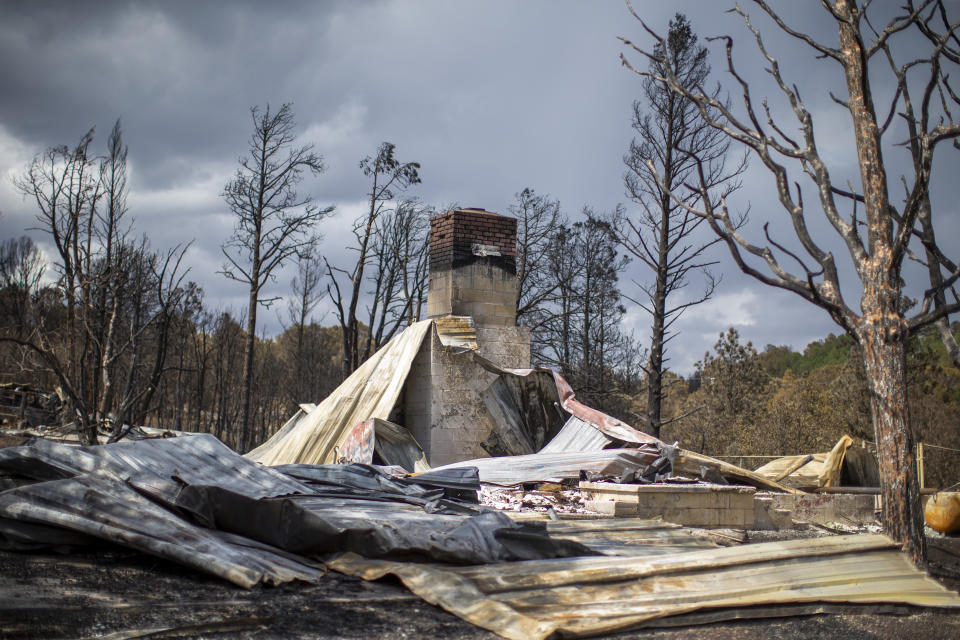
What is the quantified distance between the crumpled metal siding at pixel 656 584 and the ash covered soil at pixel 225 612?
0.09m

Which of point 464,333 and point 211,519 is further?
point 464,333

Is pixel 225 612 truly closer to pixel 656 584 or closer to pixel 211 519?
pixel 211 519

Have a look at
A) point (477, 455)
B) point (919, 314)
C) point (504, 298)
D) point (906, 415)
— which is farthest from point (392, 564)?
point (504, 298)

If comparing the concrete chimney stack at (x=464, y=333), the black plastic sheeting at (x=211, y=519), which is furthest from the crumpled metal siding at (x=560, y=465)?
the black plastic sheeting at (x=211, y=519)

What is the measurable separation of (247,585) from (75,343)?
9.30m

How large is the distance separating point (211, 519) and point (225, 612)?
1243 millimetres

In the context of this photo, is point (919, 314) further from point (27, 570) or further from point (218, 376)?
point (218, 376)

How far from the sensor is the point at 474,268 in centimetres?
1162

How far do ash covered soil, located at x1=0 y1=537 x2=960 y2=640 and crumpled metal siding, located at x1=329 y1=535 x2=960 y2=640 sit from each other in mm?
88

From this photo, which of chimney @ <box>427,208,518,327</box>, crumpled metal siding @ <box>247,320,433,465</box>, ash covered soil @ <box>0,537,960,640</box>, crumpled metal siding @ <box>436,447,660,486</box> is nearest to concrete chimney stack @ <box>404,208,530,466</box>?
chimney @ <box>427,208,518,327</box>

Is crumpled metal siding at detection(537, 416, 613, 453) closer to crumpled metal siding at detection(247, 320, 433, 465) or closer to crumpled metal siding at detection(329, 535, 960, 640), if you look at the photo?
crumpled metal siding at detection(247, 320, 433, 465)

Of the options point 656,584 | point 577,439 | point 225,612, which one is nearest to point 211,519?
point 225,612

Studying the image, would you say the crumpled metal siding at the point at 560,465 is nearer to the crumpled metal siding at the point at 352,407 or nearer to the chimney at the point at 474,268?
the crumpled metal siding at the point at 352,407

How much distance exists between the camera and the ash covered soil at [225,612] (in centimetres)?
279
